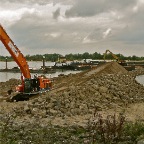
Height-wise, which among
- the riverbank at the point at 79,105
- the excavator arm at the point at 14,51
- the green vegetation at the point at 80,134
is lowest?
the riverbank at the point at 79,105

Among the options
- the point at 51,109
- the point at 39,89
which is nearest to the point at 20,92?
the point at 39,89

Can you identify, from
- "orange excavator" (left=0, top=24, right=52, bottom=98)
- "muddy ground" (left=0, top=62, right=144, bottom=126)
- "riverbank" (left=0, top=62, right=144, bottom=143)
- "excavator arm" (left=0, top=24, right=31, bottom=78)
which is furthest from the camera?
"orange excavator" (left=0, top=24, right=52, bottom=98)

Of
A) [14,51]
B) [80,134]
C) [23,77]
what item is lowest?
[80,134]

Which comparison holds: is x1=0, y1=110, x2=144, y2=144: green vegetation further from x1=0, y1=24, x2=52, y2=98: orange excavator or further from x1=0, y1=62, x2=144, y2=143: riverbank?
x1=0, y1=24, x2=52, y2=98: orange excavator

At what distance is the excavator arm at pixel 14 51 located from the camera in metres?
22.8

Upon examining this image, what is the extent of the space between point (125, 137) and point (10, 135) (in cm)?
338

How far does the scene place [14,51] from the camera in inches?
939

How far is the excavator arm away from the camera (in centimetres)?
2280

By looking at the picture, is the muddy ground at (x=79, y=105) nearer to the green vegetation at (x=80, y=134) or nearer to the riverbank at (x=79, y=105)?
the riverbank at (x=79, y=105)

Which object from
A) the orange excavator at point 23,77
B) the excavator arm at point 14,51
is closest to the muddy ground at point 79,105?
the orange excavator at point 23,77

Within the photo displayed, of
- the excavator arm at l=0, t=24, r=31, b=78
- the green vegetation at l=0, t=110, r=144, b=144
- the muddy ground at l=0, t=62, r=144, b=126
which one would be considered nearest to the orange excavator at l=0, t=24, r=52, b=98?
the excavator arm at l=0, t=24, r=31, b=78

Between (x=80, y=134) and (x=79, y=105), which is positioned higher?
(x=80, y=134)

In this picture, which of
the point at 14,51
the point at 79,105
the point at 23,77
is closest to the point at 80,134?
the point at 79,105

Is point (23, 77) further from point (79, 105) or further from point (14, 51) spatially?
point (79, 105)
